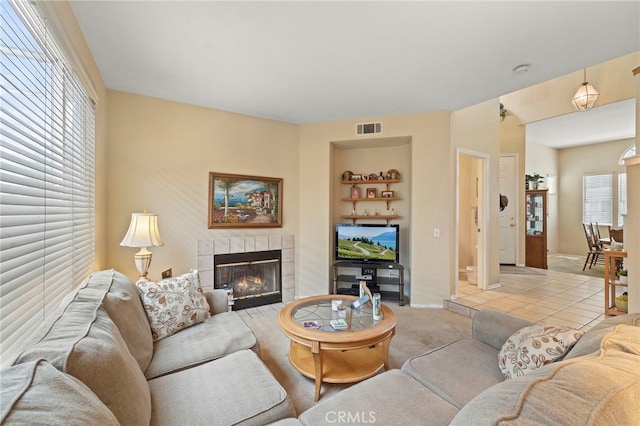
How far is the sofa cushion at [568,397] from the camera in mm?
610

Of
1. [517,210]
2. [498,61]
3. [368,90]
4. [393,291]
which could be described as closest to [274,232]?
[393,291]

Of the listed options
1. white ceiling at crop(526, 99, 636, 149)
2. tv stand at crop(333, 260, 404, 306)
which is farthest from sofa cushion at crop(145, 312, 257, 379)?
white ceiling at crop(526, 99, 636, 149)

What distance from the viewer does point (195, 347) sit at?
1.79 metres

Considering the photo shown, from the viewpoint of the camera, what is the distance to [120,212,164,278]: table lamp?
8.37 ft

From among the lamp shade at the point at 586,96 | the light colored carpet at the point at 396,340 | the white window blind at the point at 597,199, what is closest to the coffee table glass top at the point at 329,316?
the light colored carpet at the point at 396,340

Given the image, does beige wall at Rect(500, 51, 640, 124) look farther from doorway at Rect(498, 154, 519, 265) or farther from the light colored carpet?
the light colored carpet

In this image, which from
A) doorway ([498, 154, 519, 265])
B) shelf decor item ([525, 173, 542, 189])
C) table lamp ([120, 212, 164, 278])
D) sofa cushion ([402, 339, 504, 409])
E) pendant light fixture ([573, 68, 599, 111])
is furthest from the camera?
shelf decor item ([525, 173, 542, 189])

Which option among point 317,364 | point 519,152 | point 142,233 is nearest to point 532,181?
point 519,152

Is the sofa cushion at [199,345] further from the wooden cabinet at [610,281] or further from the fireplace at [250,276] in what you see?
the wooden cabinet at [610,281]

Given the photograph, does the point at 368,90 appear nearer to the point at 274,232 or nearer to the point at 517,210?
the point at 274,232

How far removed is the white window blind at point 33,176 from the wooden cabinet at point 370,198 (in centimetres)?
328

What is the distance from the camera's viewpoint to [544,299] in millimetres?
3693

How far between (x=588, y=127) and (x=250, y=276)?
7.60m

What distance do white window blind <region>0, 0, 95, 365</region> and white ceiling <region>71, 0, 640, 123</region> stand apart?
2.05ft
